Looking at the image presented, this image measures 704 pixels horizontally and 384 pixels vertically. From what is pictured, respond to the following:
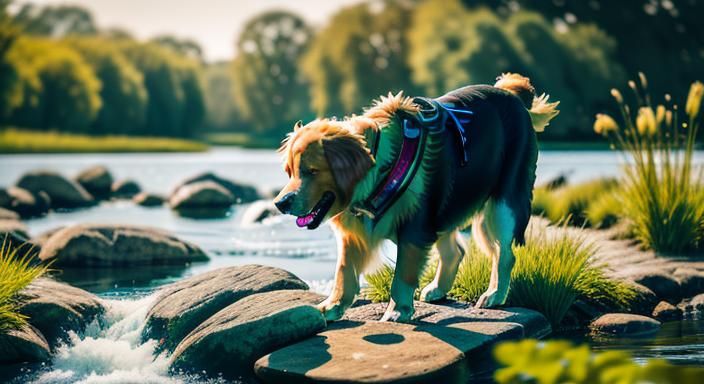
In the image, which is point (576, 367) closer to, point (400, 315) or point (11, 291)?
point (400, 315)

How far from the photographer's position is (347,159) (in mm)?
5754

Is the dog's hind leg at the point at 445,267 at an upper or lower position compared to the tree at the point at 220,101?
→ lower

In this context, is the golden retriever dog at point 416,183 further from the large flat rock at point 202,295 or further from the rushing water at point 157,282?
the rushing water at point 157,282

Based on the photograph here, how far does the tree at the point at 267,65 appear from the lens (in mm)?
74875

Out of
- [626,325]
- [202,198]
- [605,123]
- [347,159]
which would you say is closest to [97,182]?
[202,198]

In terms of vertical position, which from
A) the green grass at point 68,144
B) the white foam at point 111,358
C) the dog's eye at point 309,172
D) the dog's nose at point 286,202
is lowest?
the white foam at point 111,358

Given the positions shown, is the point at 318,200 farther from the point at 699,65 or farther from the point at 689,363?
the point at 699,65

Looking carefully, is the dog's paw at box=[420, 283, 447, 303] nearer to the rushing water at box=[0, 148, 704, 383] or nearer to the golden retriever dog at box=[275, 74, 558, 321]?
the golden retriever dog at box=[275, 74, 558, 321]

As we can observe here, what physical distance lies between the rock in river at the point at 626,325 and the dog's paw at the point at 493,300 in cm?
104

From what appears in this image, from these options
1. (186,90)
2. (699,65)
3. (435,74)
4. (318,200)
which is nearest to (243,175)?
(435,74)

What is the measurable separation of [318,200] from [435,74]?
44202 mm

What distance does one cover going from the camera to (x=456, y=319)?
6.58 m

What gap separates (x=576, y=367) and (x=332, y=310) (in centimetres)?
471

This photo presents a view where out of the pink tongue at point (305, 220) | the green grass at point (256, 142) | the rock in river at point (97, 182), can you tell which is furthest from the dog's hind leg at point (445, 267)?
the green grass at point (256, 142)
